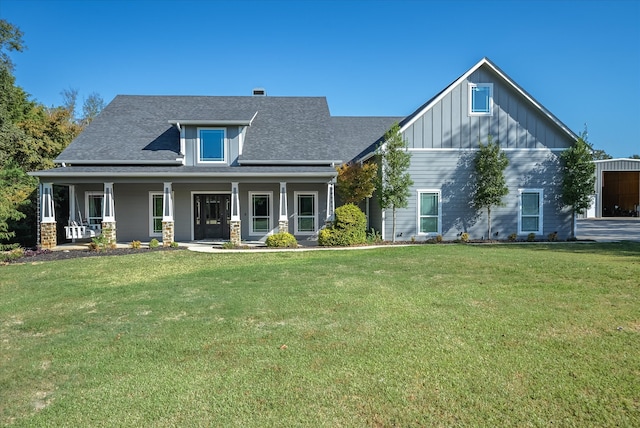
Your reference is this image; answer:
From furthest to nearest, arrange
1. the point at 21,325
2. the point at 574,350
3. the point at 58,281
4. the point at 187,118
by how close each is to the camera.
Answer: the point at 187,118 → the point at 58,281 → the point at 21,325 → the point at 574,350

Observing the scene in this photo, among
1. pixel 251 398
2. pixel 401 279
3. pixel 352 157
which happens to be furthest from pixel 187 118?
pixel 251 398

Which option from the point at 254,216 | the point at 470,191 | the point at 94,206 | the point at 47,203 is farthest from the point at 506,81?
the point at 47,203

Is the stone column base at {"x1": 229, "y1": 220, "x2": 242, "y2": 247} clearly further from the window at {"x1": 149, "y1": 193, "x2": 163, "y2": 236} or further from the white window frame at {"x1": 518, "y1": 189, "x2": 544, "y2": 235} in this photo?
the white window frame at {"x1": 518, "y1": 189, "x2": 544, "y2": 235}

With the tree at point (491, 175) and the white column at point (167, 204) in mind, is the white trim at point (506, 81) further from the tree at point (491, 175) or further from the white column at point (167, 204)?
the white column at point (167, 204)

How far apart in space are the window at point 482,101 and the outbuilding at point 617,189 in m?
20.0

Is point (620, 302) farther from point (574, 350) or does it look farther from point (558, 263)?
point (558, 263)

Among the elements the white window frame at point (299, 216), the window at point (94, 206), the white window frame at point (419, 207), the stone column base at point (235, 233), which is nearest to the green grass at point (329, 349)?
the stone column base at point (235, 233)

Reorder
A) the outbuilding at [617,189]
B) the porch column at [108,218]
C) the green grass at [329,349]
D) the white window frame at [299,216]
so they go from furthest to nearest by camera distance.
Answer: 1. the outbuilding at [617,189]
2. the white window frame at [299,216]
3. the porch column at [108,218]
4. the green grass at [329,349]

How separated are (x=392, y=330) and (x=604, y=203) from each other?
134 feet

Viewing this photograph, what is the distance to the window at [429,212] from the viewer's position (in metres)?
17.0

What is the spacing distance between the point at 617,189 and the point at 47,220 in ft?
139

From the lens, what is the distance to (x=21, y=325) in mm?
6195

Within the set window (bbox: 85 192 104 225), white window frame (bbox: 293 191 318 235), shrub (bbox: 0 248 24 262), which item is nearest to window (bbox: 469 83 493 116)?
white window frame (bbox: 293 191 318 235)

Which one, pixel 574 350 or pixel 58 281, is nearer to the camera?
pixel 574 350
